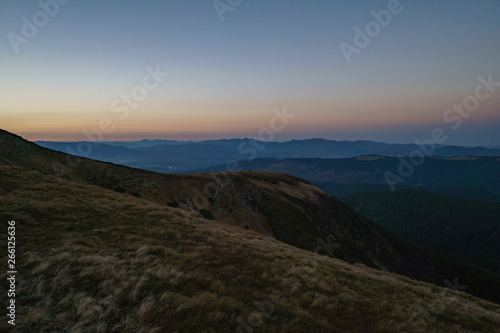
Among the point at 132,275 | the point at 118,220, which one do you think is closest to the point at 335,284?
the point at 132,275

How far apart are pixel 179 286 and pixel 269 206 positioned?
5892cm

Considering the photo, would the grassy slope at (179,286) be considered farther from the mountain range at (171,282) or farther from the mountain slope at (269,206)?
the mountain slope at (269,206)

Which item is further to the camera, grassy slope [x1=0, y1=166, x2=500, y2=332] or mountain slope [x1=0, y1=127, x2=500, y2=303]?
mountain slope [x1=0, y1=127, x2=500, y2=303]

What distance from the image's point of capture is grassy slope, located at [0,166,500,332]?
7.64m

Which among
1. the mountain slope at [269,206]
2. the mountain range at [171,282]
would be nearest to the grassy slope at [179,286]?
the mountain range at [171,282]

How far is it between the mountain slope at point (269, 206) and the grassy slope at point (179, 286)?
1594 centimetres

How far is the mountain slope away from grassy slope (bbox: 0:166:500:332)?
15.9 m

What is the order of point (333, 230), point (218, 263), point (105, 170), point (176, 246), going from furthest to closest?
point (333, 230), point (105, 170), point (176, 246), point (218, 263)

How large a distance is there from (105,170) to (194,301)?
2056 inches

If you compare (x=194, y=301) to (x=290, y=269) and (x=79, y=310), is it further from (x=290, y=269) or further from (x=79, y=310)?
(x=290, y=269)

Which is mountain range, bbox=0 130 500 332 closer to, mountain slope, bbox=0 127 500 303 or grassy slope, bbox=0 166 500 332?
grassy slope, bbox=0 166 500 332

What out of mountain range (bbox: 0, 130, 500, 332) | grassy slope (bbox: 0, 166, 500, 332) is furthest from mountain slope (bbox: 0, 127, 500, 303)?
grassy slope (bbox: 0, 166, 500, 332)

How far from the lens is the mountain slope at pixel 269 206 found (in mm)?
44219

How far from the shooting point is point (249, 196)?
6819cm
